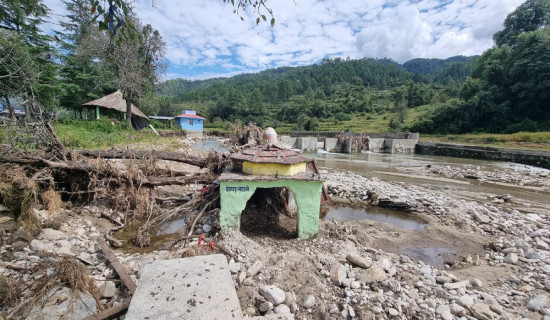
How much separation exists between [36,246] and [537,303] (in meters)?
8.04

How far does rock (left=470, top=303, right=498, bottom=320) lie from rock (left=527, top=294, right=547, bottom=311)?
0.76 m

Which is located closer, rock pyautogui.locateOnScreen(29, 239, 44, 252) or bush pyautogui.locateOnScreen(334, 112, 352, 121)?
rock pyautogui.locateOnScreen(29, 239, 44, 252)

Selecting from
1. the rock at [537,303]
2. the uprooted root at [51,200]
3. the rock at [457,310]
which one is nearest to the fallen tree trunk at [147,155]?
the uprooted root at [51,200]

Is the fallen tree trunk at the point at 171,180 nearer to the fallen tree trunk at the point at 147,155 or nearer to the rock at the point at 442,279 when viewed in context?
the fallen tree trunk at the point at 147,155

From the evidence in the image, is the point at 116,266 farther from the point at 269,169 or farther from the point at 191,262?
the point at 269,169

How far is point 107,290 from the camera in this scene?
329cm

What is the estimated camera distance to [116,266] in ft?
12.6

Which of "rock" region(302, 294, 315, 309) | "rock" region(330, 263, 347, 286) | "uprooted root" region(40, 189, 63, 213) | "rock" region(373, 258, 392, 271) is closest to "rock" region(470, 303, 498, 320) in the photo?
A: "rock" region(373, 258, 392, 271)

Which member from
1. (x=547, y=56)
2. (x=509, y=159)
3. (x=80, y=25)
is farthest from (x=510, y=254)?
(x=80, y=25)

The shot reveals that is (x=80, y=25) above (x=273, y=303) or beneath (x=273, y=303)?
above

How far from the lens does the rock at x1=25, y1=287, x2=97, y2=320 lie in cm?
252

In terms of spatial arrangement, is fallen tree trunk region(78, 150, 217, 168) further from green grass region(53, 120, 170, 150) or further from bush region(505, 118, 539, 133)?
bush region(505, 118, 539, 133)

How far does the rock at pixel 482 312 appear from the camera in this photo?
3098mm

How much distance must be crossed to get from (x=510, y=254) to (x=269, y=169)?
17.4ft
